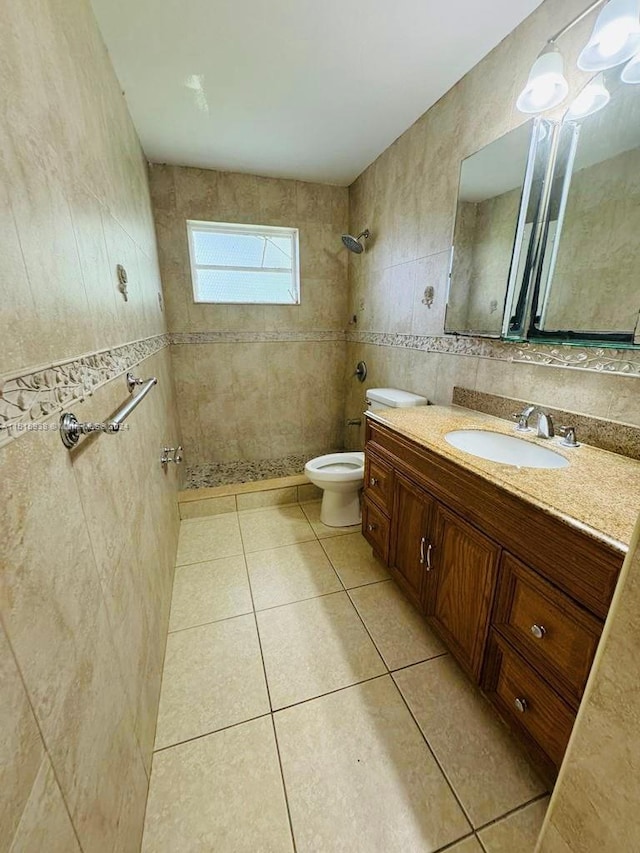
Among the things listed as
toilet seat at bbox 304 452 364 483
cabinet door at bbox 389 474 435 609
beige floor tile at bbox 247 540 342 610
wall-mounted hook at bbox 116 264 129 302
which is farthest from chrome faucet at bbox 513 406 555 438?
wall-mounted hook at bbox 116 264 129 302

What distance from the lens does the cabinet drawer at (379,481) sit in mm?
1558

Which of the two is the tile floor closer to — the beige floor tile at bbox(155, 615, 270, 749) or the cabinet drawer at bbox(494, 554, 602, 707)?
the beige floor tile at bbox(155, 615, 270, 749)

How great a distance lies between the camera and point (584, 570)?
0.74 metres

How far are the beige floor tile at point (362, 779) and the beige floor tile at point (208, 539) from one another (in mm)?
962

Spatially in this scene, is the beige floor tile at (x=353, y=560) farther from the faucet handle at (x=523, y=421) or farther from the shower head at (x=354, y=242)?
the shower head at (x=354, y=242)

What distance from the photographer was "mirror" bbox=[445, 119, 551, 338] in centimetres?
128

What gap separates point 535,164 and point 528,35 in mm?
449

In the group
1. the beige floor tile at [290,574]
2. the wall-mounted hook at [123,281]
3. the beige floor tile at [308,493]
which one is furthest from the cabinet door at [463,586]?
the wall-mounted hook at [123,281]

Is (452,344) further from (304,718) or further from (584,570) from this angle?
(304,718)

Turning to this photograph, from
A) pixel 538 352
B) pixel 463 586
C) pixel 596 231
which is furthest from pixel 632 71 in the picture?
pixel 463 586

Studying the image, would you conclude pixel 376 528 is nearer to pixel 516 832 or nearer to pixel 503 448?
pixel 503 448

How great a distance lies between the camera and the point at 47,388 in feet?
1.94

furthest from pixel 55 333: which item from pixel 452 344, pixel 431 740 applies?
pixel 452 344

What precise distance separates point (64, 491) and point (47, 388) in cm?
19
